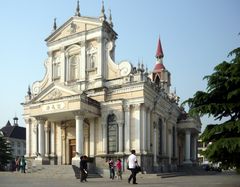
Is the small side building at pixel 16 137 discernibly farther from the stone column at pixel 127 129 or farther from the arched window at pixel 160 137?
the stone column at pixel 127 129

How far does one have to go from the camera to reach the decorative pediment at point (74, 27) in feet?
122

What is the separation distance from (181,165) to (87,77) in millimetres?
18672

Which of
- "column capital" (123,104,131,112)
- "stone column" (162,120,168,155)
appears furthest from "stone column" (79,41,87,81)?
"stone column" (162,120,168,155)

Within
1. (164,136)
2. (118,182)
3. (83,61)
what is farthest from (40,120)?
(118,182)

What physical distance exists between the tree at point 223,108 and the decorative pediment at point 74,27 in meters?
23.0

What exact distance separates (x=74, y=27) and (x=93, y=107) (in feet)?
31.1

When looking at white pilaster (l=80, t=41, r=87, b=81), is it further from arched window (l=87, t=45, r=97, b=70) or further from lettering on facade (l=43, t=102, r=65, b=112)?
lettering on facade (l=43, t=102, r=65, b=112)

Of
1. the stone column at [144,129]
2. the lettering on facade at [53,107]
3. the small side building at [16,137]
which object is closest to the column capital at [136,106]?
the stone column at [144,129]

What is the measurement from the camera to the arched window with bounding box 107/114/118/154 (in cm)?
3397

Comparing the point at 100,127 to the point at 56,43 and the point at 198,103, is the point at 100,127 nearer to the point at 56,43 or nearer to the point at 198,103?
the point at 56,43

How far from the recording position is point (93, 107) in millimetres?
33656

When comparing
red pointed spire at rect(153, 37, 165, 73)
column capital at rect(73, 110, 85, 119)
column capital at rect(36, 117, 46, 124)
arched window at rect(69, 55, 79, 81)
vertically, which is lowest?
column capital at rect(36, 117, 46, 124)

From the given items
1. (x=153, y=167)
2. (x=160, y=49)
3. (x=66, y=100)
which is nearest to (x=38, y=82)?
(x=66, y=100)

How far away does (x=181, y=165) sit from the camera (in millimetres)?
47625
